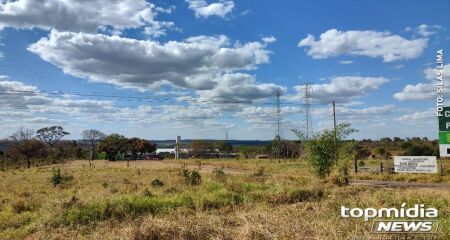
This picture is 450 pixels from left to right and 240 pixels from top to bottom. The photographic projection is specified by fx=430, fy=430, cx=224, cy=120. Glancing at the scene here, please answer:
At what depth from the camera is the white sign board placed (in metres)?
30.9

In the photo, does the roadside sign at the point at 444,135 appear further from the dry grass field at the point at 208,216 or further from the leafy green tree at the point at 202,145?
the leafy green tree at the point at 202,145

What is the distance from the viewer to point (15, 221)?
1364cm

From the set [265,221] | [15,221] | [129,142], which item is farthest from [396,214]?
[129,142]

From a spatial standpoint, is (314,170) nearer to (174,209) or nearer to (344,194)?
(344,194)

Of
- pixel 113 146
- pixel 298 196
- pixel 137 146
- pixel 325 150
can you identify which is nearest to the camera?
Answer: pixel 298 196

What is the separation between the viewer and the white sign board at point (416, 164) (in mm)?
30922

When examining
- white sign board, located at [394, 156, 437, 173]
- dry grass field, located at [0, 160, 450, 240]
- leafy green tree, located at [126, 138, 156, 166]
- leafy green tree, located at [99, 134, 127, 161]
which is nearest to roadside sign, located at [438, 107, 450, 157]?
white sign board, located at [394, 156, 437, 173]

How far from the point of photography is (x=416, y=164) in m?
31.6

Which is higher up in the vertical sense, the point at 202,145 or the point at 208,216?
the point at 202,145

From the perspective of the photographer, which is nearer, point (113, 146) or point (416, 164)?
point (416, 164)

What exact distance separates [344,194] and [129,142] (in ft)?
254

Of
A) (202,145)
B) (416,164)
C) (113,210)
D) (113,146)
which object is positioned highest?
(113,146)

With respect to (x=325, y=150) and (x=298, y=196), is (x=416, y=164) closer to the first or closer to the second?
(x=325, y=150)

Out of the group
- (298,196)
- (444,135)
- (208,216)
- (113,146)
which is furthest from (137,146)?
(208,216)
